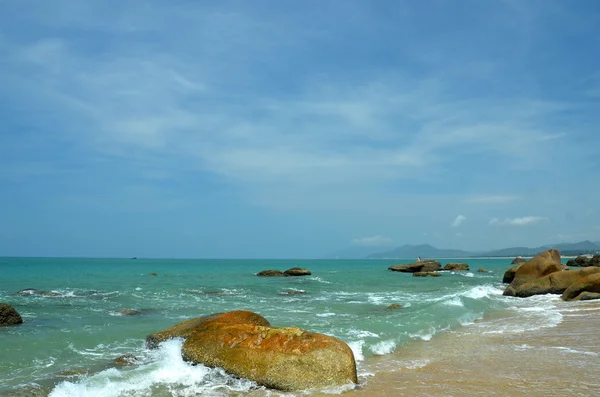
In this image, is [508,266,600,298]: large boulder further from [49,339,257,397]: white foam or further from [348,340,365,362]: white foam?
[49,339,257,397]: white foam

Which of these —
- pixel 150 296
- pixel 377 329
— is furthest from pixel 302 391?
pixel 150 296

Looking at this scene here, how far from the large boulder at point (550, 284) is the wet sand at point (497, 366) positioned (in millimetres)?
12767

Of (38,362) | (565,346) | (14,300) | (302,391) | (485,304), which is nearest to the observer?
(302,391)

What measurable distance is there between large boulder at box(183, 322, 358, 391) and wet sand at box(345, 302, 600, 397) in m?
0.59

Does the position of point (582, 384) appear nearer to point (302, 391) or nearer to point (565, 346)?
point (565, 346)

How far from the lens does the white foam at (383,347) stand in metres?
11.6

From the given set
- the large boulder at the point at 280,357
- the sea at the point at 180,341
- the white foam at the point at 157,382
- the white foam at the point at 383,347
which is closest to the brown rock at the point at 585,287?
the sea at the point at 180,341

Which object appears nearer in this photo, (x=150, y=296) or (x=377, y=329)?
(x=377, y=329)

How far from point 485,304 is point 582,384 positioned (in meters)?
14.1

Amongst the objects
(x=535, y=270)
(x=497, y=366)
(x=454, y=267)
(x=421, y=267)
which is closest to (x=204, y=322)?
(x=497, y=366)

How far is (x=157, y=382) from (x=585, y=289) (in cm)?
2079

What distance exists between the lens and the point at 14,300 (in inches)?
965

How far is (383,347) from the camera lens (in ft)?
39.5

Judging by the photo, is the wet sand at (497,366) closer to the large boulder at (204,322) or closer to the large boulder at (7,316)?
the large boulder at (204,322)
